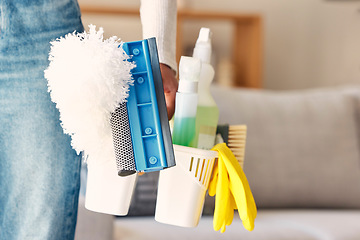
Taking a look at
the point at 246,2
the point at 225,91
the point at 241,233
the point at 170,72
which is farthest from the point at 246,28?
the point at 170,72

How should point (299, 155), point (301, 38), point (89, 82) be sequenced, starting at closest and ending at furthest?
point (89, 82)
point (299, 155)
point (301, 38)

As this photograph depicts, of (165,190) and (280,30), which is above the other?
(280,30)

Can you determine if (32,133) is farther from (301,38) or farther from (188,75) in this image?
(301,38)

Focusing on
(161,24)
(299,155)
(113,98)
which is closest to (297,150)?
(299,155)

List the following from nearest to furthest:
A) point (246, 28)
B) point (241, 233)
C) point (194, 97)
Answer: point (194, 97) < point (241, 233) < point (246, 28)

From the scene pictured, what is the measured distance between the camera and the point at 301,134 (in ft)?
5.69

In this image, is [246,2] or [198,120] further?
[246,2]

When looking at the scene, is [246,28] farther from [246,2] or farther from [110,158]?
[110,158]

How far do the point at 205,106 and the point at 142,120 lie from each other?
0.13 m

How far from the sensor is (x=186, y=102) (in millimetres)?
690

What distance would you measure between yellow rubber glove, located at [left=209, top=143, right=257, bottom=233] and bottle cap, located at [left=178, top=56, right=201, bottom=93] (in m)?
0.10

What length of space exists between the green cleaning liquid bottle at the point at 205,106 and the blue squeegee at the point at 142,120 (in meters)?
0.09

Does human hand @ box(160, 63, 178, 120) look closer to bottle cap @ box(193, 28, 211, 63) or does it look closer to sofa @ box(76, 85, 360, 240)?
bottle cap @ box(193, 28, 211, 63)

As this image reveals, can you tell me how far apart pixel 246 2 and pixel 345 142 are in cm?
172
